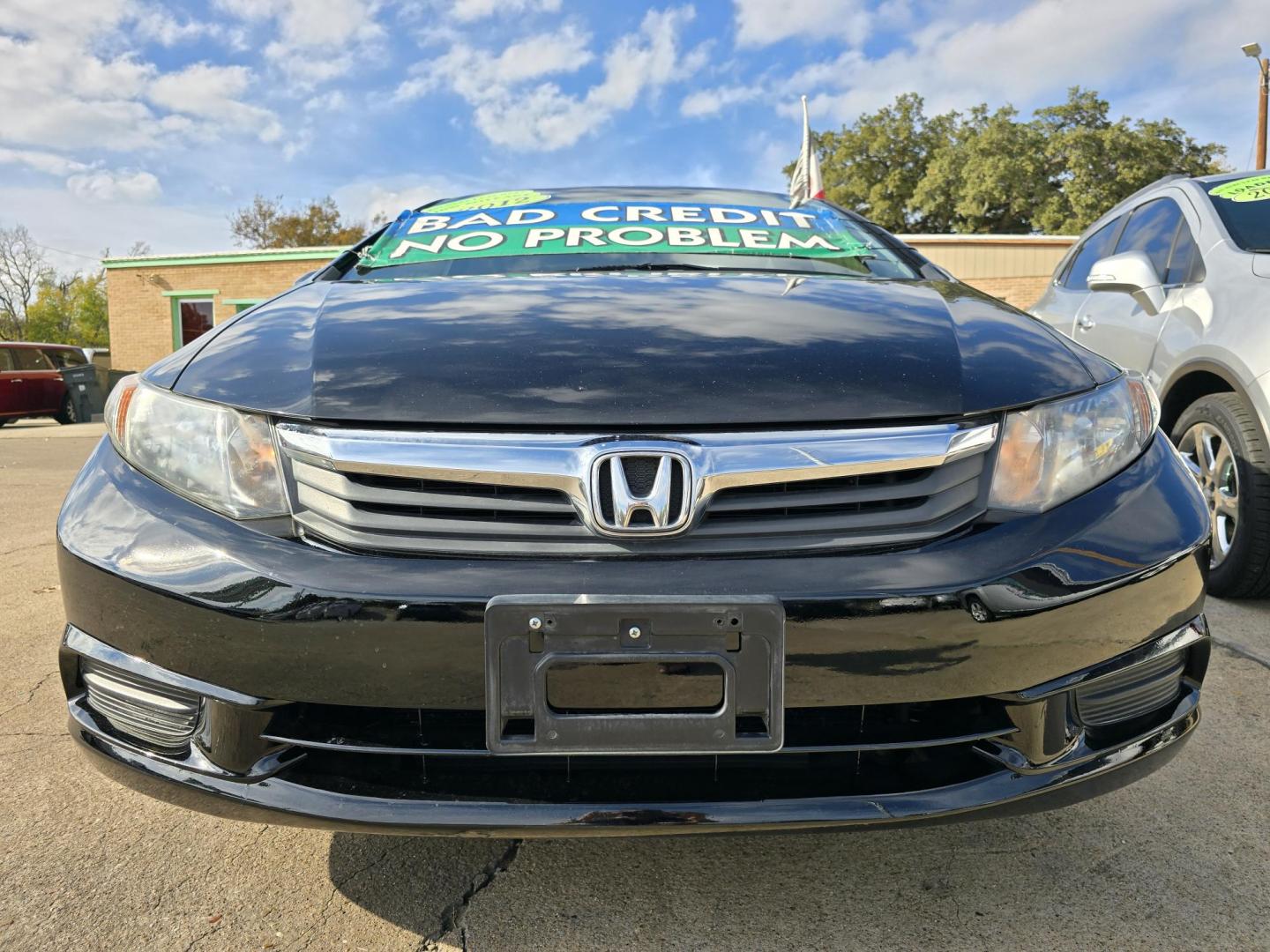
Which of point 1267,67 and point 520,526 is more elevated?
point 1267,67

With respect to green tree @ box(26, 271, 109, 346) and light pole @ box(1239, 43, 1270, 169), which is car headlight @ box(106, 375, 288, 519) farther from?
green tree @ box(26, 271, 109, 346)

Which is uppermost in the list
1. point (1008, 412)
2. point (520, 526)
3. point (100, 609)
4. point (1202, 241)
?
point (1202, 241)

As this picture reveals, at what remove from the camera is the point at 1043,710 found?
4.33ft

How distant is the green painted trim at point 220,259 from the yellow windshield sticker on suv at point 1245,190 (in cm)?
2057

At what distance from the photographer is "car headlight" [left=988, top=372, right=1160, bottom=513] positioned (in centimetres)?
138

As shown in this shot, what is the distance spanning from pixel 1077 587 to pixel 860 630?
34cm

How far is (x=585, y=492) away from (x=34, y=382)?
55.5 feet

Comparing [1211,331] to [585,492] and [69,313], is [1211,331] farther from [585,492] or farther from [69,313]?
[69,313]

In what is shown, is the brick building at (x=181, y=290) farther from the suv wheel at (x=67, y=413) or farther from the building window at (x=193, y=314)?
the suv wheel at (x=67, y=413)

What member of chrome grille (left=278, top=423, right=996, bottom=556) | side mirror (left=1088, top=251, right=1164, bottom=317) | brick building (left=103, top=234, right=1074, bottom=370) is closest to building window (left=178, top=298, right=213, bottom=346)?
brick building (left=103, top=234, right=1074, bottom=370)

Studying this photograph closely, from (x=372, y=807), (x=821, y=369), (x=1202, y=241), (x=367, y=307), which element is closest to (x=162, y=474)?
(x=367, y=307)

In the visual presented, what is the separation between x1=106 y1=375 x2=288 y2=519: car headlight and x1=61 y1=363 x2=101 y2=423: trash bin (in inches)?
655

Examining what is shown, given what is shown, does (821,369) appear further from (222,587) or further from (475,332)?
(222,587)

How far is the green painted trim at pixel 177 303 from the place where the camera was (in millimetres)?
22938
